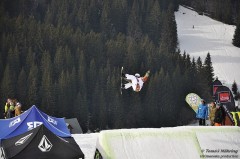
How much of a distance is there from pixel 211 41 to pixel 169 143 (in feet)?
212

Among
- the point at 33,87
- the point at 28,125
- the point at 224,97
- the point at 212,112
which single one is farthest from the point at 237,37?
the point at 28,125

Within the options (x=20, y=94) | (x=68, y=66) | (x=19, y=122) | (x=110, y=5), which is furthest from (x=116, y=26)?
(x=19, y=122)

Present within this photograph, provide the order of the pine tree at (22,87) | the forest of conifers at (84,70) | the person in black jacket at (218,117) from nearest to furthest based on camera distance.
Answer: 1. the person in black jacket at (218,117)
2. the pine tree at (22,87)
3. the forest of conifers at (84,70)

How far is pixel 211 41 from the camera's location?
7156 centimetres

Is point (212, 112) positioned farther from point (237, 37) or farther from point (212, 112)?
point (237, 37)

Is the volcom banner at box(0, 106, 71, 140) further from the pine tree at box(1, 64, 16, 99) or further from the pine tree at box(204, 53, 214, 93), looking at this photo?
the pine tree at box(204, 53, 214, 93)

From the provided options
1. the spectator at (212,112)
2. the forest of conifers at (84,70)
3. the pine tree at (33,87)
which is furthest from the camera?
the forest of conifers at (84,70)

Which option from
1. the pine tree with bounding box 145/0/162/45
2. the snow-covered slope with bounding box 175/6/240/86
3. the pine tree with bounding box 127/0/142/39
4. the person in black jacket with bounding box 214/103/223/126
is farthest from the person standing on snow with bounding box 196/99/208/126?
the snow-covered slope with bounding box 175/6/240/86

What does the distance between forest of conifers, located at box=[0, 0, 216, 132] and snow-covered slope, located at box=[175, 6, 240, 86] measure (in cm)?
763

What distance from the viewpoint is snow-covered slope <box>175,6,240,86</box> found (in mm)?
62000

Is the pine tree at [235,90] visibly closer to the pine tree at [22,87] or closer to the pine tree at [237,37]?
the pine tree at [237,37]

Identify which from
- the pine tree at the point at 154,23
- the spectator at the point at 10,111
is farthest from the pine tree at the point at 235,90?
the spectator at the point at 10,111

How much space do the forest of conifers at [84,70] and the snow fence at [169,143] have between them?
30.4 m

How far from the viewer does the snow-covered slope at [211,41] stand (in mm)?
62000
